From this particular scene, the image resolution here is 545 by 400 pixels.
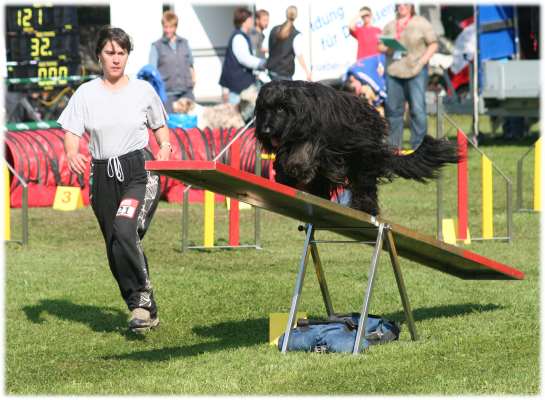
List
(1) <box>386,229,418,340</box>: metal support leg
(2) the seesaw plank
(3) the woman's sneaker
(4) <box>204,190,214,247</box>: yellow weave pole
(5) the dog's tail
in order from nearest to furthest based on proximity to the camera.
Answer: (2) the seesaw plank, (1) <box>386,229,418,340</box>: metal support leg, (3) the woman's sneaker, (5) the dog's tail, (4) <box>204,190,214,247</box>: yellow weave pole

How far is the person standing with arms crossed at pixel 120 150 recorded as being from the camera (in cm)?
593

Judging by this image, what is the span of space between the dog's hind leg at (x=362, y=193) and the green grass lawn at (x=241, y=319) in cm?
72

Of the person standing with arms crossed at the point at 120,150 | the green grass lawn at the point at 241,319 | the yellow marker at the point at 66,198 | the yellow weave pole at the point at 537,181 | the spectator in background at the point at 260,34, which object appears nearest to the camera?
the green grass lawn at the point at 241,319

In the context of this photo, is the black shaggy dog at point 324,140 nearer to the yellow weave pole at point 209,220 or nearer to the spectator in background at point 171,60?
the yellow weave pole at point 209,220

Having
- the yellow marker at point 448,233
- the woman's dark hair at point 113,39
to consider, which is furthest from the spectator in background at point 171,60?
the woman's dark hair at point 113,39

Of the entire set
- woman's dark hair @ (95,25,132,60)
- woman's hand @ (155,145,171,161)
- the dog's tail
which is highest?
woman's dark hair @ (95,25,132,60)

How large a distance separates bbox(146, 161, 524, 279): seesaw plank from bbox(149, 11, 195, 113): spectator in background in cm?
786

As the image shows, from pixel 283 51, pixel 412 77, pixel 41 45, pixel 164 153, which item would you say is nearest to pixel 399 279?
pixel 164 153

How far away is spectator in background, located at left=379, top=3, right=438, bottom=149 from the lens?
12.5 metres

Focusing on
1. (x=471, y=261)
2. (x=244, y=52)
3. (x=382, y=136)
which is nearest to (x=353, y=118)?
(x=382, y=136)

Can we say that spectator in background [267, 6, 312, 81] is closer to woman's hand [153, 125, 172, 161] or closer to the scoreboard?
the scoreboard

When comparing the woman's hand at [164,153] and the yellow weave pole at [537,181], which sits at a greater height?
the woman's hand at [164,153]

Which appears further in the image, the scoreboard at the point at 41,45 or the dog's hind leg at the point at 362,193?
the scoreboard at the point at 41,45

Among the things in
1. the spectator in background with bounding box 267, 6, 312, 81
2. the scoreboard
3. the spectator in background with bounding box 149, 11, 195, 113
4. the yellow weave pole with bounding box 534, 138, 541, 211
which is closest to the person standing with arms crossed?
the yellow weave pole with bounding box 534, 138, 541, 211
